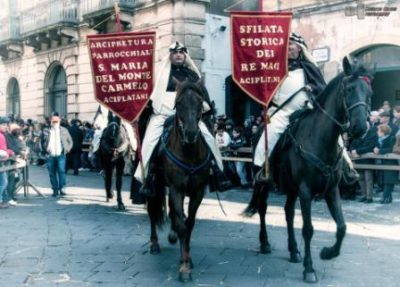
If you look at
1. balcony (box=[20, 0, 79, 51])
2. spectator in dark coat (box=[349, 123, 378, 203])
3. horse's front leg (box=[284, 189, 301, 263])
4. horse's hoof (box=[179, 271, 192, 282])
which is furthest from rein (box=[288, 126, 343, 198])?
balcony (box=[20, 0, 79, 51])

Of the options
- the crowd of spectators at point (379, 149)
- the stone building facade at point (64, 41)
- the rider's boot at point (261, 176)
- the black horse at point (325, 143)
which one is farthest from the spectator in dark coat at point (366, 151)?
the stone building facade at point (64, 41)

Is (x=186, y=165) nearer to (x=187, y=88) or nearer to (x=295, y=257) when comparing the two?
(x=187, y=88)

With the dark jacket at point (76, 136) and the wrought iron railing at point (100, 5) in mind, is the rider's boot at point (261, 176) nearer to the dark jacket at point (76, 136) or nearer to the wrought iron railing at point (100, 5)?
the dark jacket at point (76, 136)

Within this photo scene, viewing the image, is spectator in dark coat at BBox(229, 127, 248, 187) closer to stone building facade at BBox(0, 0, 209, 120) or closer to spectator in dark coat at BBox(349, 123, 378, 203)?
spectator in dark coat at BBox(349, 123, 378, 203)

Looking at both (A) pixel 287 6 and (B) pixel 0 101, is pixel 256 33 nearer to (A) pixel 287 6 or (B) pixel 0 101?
(A) pixel 287 6

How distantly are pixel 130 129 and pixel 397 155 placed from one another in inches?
215

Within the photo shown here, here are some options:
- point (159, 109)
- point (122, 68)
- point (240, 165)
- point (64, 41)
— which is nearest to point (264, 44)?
point (159, 109)

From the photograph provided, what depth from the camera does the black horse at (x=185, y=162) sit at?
5.49 meters

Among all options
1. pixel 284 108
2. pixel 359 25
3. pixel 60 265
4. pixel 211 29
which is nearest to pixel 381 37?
pixel 359 25

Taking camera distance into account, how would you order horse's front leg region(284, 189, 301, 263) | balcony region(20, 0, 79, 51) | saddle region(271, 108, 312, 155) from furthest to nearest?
balcony region(20, 0, 79, 51)
horse's front leg region(284, 189, 301, 263)
saddle region(271, 108, 312, 155)

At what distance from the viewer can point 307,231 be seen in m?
5.75

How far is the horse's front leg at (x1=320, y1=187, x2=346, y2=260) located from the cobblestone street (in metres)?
0.30

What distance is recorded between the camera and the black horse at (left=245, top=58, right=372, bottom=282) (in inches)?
203

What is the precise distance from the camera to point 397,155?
1069 cm
